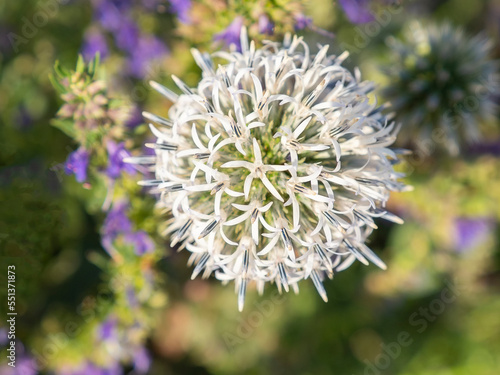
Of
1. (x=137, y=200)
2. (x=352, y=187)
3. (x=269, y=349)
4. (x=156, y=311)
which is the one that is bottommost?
(x=269, y=349)

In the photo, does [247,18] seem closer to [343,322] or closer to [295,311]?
[295,311]

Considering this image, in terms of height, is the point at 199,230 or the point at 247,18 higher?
the point at 247,18

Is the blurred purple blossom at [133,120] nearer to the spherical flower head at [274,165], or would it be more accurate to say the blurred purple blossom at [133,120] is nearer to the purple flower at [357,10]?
the spherical flower head at [274,165]

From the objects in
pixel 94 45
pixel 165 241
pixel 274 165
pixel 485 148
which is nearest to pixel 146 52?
pixel 94 45

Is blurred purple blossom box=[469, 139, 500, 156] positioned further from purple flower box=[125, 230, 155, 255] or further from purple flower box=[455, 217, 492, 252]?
purple flower box=[125, 230, 155, 255]

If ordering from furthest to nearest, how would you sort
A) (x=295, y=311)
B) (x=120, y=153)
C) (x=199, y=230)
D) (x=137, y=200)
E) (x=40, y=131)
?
(x=295, y=311) → (x=40, y=131) → (x=137, y=200) → (x=120, y=153) → (x=199, y=230)

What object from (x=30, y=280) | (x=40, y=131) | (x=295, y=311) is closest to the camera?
(x=30, y=280)

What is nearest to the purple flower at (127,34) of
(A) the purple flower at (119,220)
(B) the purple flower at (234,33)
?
(B) the purple flower at (234,33)

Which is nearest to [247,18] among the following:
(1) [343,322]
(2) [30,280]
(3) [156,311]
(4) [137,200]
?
(4) [137,200]
